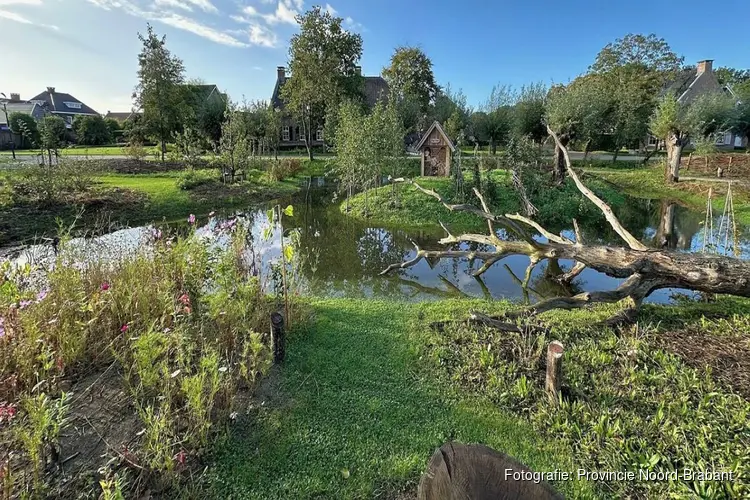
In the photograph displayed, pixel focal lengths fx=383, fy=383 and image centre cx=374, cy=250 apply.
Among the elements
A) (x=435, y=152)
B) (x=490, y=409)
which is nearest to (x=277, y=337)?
(x=490, y=409)

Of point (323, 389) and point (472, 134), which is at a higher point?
point (472, 134)

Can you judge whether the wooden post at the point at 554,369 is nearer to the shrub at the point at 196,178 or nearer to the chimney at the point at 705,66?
the shrub at the point at 196,178

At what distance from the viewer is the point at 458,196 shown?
50.3ft

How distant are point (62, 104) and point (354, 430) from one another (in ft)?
222

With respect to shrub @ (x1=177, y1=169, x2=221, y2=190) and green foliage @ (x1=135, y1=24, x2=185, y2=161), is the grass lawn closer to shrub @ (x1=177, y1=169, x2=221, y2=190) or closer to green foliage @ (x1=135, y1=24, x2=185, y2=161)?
shrub @ (x1=177, y1=169, x2=221, y2=190)

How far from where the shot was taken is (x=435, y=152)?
1933 cm

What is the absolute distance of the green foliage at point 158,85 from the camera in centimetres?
2295

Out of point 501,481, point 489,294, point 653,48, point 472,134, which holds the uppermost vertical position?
point 653,48

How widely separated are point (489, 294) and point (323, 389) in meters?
4.73

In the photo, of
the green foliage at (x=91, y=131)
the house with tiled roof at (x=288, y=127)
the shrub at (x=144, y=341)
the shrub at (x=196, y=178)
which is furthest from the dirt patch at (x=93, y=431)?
the green foliage at (x=91, y=131)

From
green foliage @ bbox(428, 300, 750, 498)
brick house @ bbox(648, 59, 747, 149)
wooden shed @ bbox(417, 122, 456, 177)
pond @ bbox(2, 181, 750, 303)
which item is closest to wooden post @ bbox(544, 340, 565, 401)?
green foliage @ bbox(428, 300, 750, 498)

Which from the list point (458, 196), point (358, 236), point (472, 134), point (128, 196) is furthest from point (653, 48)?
point (128, 196)

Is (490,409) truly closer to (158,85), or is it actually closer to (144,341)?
(144,341)

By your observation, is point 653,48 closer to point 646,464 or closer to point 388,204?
point 388,204
